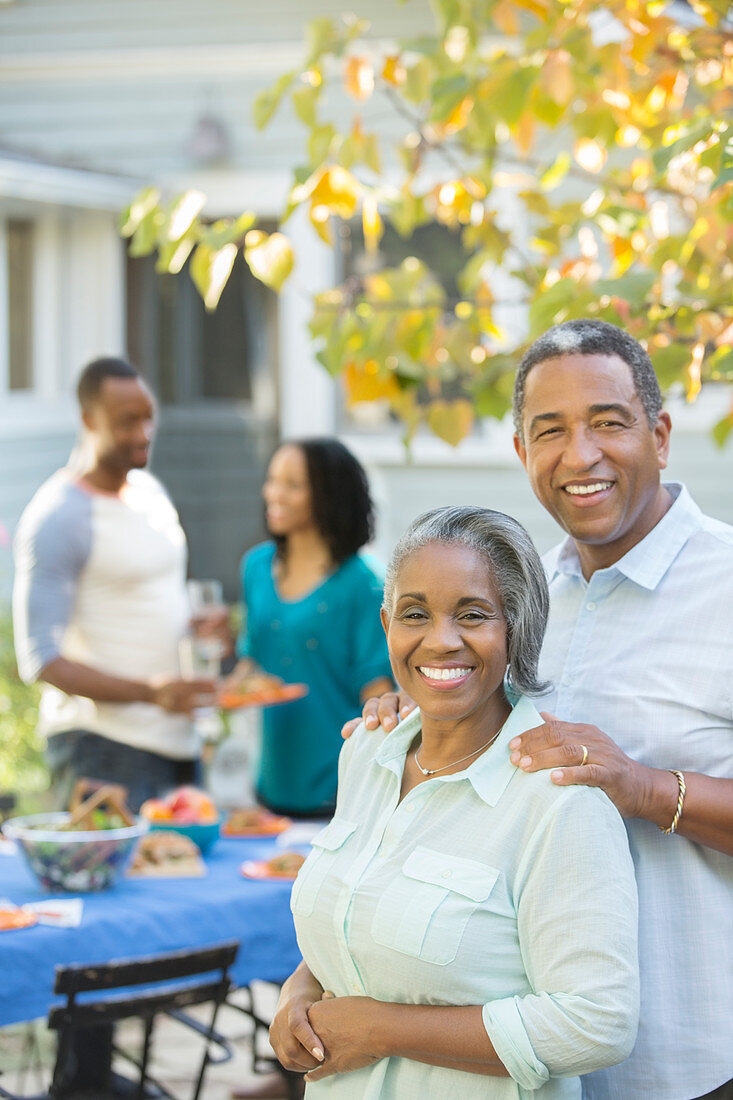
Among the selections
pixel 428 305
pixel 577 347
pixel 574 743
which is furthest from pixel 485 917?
pixel 428 305

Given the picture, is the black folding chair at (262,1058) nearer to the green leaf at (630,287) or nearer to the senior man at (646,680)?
the senior man at (646,680)

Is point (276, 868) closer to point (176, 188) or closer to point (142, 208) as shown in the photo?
point (142, 208)

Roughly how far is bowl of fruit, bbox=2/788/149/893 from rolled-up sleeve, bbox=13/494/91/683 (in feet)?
2.38

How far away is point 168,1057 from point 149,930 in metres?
1.79

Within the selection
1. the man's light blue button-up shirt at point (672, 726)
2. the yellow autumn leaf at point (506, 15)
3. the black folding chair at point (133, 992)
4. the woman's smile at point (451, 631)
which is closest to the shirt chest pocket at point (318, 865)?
the woman's smile at point (451, 631)

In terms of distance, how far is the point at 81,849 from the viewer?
10.9 feet

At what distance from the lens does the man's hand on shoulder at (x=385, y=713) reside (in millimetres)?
2246

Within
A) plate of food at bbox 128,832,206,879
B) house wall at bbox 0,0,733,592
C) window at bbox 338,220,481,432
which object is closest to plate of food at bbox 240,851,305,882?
plate of food at bbox 128,832,206,879

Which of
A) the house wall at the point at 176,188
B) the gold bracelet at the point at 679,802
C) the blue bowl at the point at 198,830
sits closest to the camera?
the gold bracelet at the point at 679,802

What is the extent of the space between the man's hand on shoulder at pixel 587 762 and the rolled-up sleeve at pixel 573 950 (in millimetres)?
28

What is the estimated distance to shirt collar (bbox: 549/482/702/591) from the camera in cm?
207

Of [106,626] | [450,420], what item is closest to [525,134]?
[450,420]

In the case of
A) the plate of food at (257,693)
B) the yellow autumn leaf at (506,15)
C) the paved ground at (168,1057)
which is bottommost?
the paved ground at (168,1057)

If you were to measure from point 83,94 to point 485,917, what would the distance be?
7.98 metres
